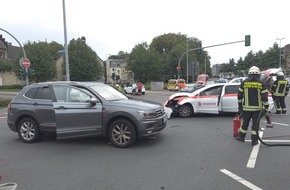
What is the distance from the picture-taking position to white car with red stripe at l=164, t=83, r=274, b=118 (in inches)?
450

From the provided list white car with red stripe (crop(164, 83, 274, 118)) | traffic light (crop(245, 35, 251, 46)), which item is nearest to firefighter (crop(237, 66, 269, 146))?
white car with red stripe (crop(164, 83, 274, 118))

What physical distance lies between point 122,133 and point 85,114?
102cm

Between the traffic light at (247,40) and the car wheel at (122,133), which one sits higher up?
the traffic light at (247,40)

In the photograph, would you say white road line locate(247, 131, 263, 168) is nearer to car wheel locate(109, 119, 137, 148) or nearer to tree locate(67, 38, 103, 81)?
car wheel locate(109, 119, 137, 148)

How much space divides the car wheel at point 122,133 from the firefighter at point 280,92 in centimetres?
795

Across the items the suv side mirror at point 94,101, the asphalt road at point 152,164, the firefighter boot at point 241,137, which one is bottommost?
the asphalt road at point 152,164

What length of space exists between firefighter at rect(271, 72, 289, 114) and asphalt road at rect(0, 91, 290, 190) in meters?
4.34

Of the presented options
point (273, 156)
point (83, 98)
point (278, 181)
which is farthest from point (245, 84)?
point (83, 98)

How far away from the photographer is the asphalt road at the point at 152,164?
4.56 meters

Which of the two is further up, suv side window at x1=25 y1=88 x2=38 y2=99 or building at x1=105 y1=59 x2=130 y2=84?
building at x1=105 y1=59 x2=130 y2=84

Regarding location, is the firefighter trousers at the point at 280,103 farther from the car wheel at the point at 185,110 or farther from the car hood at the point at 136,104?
the car hood at the point at 136,104

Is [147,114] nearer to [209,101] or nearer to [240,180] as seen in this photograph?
[240,180]

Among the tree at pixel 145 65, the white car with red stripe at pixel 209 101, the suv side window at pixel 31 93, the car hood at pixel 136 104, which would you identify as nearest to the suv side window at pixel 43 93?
the suv side window at pixel 31 93

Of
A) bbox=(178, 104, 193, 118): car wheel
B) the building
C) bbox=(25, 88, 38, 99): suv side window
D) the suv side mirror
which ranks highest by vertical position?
the building
